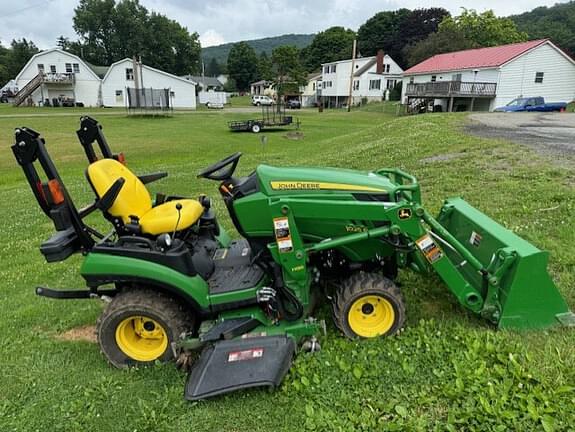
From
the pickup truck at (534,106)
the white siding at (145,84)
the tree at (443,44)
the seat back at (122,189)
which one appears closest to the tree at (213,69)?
the white siding at (145,84)

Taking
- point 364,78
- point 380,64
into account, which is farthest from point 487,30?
point 364,78

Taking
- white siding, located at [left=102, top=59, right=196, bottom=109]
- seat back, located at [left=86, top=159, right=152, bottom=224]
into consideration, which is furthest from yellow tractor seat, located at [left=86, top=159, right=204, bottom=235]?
white siding, located at [left=102, top=59, right=196, bottom=109]

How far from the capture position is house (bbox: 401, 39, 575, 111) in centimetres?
3144

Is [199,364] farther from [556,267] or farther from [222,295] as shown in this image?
[556,267]

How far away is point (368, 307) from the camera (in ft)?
10.4

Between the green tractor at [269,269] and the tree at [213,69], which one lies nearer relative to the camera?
the green tractor at [269,269]

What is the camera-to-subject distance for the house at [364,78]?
177 ft

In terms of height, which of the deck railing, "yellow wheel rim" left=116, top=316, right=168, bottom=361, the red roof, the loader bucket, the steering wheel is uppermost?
the red roof

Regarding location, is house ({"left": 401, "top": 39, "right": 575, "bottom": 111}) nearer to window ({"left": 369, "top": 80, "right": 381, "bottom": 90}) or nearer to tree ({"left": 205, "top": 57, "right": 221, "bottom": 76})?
window ({"left": 369, "top": 80, "right": 381, "bottom": 90})

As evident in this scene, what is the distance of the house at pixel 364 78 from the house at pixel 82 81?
18625 millimetres

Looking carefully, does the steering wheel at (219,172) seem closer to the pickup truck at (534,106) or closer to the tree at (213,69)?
the pickup truck at (534,106)

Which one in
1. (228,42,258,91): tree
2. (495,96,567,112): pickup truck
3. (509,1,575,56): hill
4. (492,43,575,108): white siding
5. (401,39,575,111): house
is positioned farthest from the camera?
(228,42,258,91): tree

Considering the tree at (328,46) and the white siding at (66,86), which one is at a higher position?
the tree at (328,46)

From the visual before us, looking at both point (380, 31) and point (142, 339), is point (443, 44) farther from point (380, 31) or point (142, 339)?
point (142, 339)
